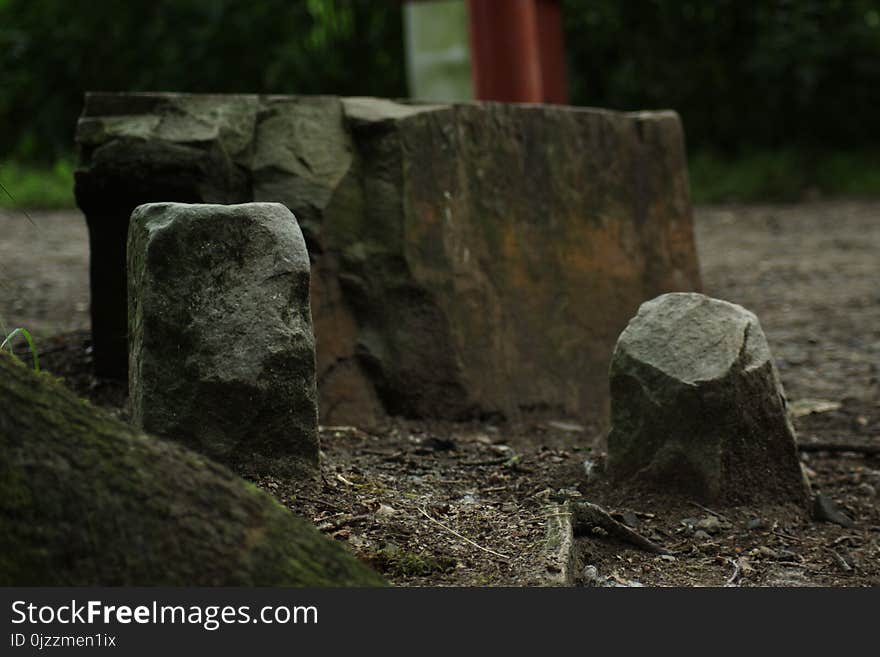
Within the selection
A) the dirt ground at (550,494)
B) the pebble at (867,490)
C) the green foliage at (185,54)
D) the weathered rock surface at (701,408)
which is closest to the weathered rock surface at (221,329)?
the dirt ground at (550,494)

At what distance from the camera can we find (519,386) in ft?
11.6

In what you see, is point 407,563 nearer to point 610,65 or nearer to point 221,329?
point 221,329

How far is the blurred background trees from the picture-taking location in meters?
8.28

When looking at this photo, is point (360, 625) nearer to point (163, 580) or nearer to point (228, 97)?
point (163, 580)

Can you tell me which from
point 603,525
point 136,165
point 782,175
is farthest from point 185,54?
point 603,525

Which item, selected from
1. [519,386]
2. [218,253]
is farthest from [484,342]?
[218,253]

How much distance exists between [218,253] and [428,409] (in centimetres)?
122

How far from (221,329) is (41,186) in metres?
6.33

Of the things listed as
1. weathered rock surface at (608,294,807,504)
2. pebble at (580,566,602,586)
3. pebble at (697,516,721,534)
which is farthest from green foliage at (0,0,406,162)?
pebble at (580,566,602,586)

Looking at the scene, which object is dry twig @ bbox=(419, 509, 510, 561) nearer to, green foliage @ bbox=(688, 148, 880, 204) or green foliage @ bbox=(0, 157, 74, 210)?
green foliage @ bbox=(0, 157, 74, 210)

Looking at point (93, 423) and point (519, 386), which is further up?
point (93, 423)

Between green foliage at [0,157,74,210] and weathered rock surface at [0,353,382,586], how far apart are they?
5.94 meters

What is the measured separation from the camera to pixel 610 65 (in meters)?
8.91

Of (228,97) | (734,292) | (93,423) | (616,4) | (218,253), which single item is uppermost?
(616,4)
